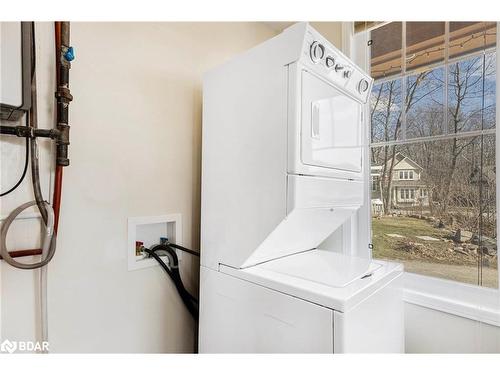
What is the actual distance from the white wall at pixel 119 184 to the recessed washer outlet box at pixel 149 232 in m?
0.04

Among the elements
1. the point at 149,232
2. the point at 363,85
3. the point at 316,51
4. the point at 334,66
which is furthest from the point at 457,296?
the point at 149,232

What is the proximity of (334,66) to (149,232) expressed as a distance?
140 cm

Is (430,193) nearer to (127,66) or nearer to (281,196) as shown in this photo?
(281,196)

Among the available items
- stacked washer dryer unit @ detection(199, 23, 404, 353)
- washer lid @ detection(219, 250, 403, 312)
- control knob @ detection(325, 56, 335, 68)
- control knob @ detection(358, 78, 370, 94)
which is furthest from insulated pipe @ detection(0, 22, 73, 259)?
control knob @ detection(358, 78, 370, 94)

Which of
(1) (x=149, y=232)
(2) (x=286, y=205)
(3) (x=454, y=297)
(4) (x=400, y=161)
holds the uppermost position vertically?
(4) (x=400, y=161)

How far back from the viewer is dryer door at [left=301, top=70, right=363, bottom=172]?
1.32 meters

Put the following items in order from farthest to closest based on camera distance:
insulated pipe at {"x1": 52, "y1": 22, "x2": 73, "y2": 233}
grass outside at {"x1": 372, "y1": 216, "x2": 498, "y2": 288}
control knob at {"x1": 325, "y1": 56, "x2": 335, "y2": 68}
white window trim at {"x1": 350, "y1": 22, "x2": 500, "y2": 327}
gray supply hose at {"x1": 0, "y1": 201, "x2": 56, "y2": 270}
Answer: grass outside at {"x1": 372, "y1": 216, "x2": 498, "y2": 288} < white window trim at {"x1": 350, "y1": 22, "x2": 500, "y2": 327} < control knob at {"x1": 325, "y1": 56, "x2": 335, "y2": 68} < insulated pipe at {"x1": 52, "y1": 22, "x2": 73, "y2": 233} < gray supply hose at {"x1": 0, "y1": 201, "x2": 56, "y2": 270}

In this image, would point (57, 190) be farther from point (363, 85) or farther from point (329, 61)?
point (363, 85)

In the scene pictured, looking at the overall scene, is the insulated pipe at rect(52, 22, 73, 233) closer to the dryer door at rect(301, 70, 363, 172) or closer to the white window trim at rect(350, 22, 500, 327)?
the dryer door at rect(301, 70, 363, 172)

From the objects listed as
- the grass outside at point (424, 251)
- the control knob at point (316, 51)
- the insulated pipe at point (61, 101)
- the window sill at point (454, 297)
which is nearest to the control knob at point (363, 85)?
the control knob at point (316, 51)

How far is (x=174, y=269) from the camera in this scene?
177cm

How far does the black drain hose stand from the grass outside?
51.1 inches
